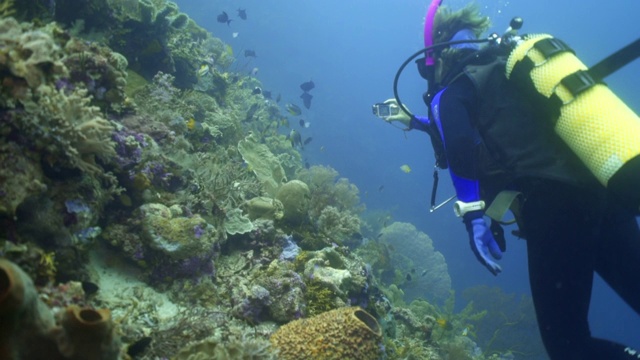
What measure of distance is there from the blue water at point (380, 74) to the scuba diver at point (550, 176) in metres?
19.6

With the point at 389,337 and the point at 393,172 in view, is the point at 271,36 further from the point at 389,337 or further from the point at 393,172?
the point at 389,337

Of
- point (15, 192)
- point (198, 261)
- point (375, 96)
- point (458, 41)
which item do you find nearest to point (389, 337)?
point (198, 261)

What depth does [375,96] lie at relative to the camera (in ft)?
367

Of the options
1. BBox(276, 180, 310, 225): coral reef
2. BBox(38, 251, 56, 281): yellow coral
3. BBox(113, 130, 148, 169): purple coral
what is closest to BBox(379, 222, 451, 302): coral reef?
BBox(276, 180, 310, 225): coral reef

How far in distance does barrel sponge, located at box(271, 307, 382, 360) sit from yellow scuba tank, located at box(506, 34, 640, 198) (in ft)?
7.64

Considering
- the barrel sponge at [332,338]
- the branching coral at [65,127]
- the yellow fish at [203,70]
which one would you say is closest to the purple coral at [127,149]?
the branching coral at [65,127]

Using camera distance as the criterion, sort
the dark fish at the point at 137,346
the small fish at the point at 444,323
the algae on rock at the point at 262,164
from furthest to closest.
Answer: the small fish at the point at 444,323 < the algae on rock at the point at 262,164 < the dark fish at the point at 137,346

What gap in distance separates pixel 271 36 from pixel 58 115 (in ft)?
230

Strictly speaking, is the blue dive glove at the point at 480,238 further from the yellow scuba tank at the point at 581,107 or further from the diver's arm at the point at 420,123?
the diver's arm at the point at 420,123

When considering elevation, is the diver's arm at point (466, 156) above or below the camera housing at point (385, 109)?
below

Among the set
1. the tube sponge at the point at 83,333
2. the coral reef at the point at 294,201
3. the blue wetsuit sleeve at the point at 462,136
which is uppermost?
the blue wetsuit sleeve at the point at 462,136

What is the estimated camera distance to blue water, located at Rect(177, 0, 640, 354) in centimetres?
4947

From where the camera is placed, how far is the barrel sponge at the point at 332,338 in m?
3.13

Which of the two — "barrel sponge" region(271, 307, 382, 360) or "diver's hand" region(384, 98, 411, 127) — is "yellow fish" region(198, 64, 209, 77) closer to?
"diver's hand" region(384, 98, 411, 127)
